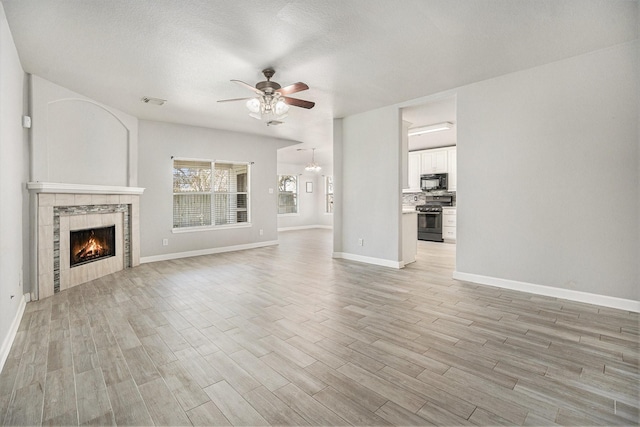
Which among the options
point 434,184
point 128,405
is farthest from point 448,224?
point 128,405

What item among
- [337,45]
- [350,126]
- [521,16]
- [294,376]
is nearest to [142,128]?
[350,126]

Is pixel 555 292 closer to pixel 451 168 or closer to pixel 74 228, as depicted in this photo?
pixel 451 168

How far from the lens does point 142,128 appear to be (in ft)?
18.4

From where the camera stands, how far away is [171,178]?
603cm

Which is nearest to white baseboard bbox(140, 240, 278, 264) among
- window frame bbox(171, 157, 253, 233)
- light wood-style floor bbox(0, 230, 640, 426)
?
window frame bbox(171, 157, 253, 233)

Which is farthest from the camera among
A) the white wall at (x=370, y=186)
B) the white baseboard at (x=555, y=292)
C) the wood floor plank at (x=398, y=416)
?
the white wall at (x=370, y=186)

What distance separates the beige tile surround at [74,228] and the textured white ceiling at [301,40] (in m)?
1.56

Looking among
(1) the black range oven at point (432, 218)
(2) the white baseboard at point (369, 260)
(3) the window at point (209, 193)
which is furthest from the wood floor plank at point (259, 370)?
(1) the black range oven at point (432, 218)

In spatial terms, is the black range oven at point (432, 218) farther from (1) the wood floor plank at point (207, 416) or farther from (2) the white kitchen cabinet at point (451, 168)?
(1) the wood floor plank at point (207, 416)

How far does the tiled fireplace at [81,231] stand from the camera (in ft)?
11.9

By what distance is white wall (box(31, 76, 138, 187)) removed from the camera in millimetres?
3740

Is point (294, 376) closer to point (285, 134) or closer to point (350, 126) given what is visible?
point (350, 126)

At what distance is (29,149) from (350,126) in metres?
Answer: 4.72

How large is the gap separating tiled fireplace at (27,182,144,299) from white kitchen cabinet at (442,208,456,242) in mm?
7147
